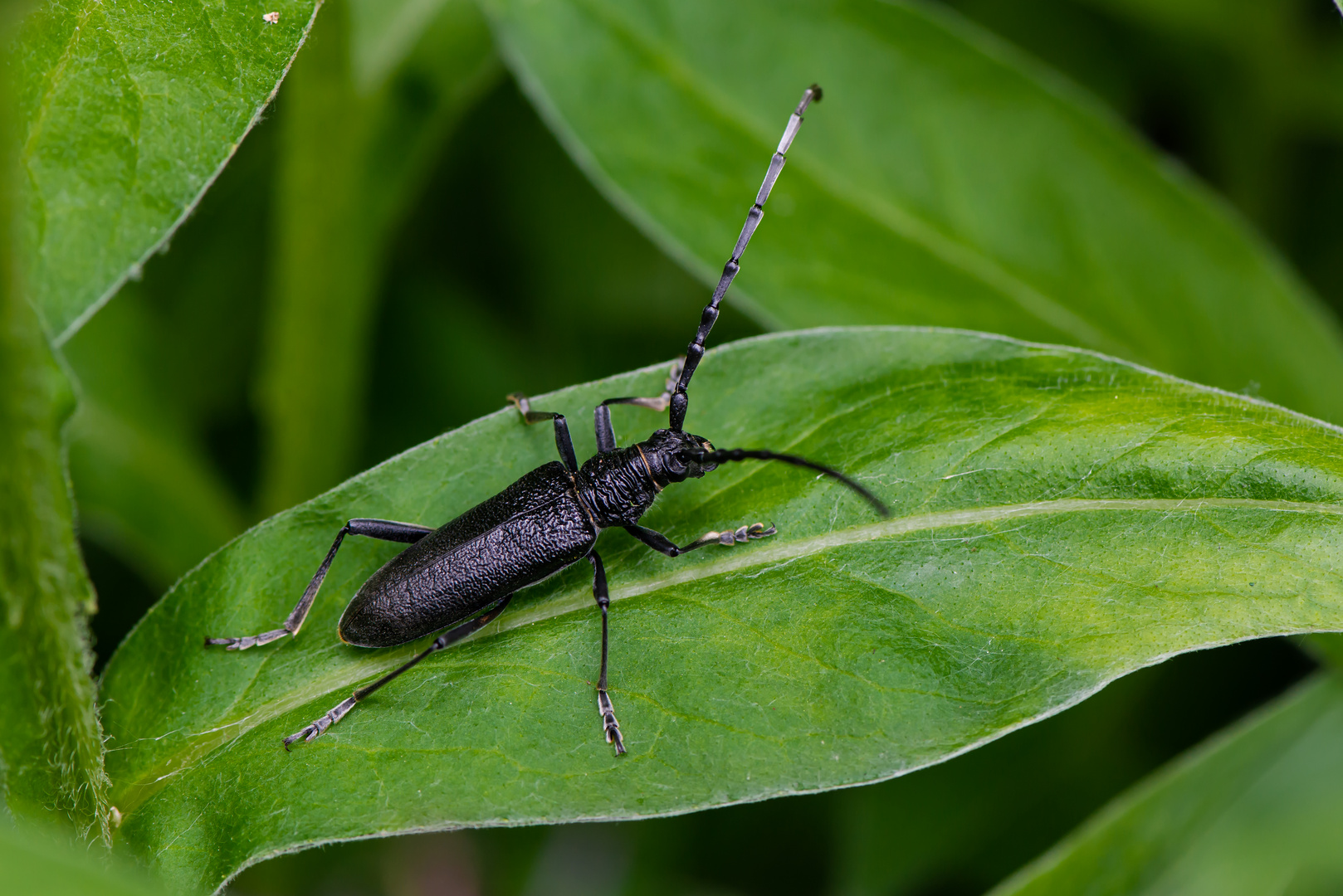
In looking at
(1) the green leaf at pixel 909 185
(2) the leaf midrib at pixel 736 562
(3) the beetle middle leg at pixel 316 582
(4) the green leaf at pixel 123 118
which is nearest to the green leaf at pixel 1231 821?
(2) the leaf midrib at pixel 736 562

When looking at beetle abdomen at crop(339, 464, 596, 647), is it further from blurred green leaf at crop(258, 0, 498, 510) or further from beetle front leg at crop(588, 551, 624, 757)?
blurred green leaf at crop(258, 0, 498, 510)

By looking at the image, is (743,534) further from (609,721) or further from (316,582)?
(316,582)

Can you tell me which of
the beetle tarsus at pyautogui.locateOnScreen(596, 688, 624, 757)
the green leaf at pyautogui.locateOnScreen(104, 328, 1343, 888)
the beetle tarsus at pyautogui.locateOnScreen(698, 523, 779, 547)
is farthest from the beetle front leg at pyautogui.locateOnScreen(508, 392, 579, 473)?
the beetle tarsus at pyautogui.locateOnScreen(596, 688, 624, 757)

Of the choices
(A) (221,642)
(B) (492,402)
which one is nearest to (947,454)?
(A) (221,642)

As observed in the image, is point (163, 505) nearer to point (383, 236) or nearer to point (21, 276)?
point (383, 236)

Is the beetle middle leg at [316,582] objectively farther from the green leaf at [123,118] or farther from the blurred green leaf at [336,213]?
the blurred green leaf at [336,213]

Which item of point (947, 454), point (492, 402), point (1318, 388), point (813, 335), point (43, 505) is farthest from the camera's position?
point (492, 402)
